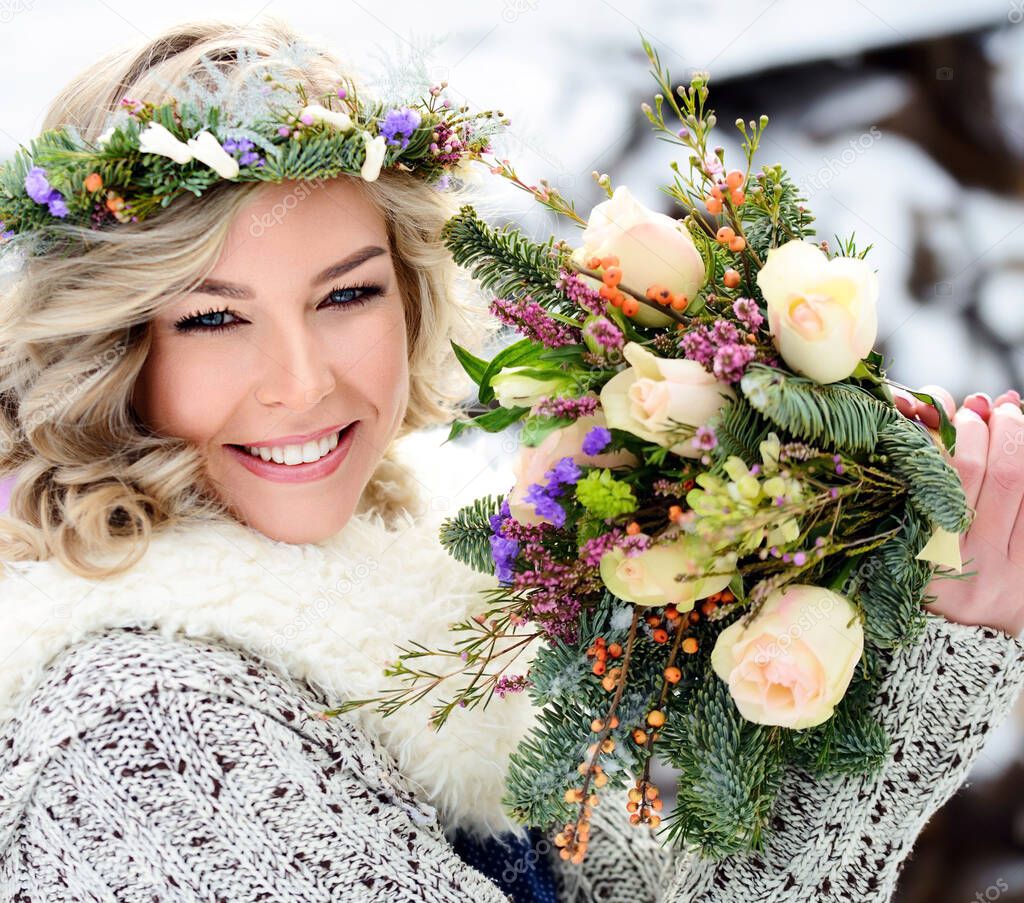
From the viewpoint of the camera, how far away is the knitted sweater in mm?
909

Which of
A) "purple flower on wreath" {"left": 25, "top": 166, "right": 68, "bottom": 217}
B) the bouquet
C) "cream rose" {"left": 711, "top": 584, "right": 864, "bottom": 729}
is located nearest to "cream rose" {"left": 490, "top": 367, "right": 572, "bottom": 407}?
the bouquet

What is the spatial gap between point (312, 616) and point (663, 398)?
54 centimetres

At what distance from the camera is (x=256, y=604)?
1027 mm

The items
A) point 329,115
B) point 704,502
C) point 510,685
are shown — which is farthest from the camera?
point 329,115

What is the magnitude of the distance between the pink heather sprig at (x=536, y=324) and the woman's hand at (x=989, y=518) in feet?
1.02

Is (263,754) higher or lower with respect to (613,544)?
lower

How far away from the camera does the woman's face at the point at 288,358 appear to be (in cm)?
104

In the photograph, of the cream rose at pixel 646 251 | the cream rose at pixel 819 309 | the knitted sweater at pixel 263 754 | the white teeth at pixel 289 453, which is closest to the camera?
the cream rose at pixel 819 309

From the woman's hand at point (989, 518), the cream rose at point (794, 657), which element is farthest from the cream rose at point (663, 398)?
the woman's hand at point (989, 518)

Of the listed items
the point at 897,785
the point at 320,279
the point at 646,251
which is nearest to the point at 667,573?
the point at 646,251

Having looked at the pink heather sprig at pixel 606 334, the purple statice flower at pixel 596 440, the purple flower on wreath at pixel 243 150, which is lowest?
the purple statice flower at pixel 596 440

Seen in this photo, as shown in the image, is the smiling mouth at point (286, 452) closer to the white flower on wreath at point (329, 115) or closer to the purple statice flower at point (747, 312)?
the white flower on wreath at point (329, 115)

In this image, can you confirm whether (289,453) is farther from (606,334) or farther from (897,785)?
(897,785)

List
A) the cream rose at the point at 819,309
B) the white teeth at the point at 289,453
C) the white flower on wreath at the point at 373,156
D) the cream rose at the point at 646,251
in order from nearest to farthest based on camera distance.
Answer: the cream rose at the point at 819,309, the cream rose at the point at 646,251, the white flower on wreath at the point at 373,156, the white teeth at the point at 289,453
